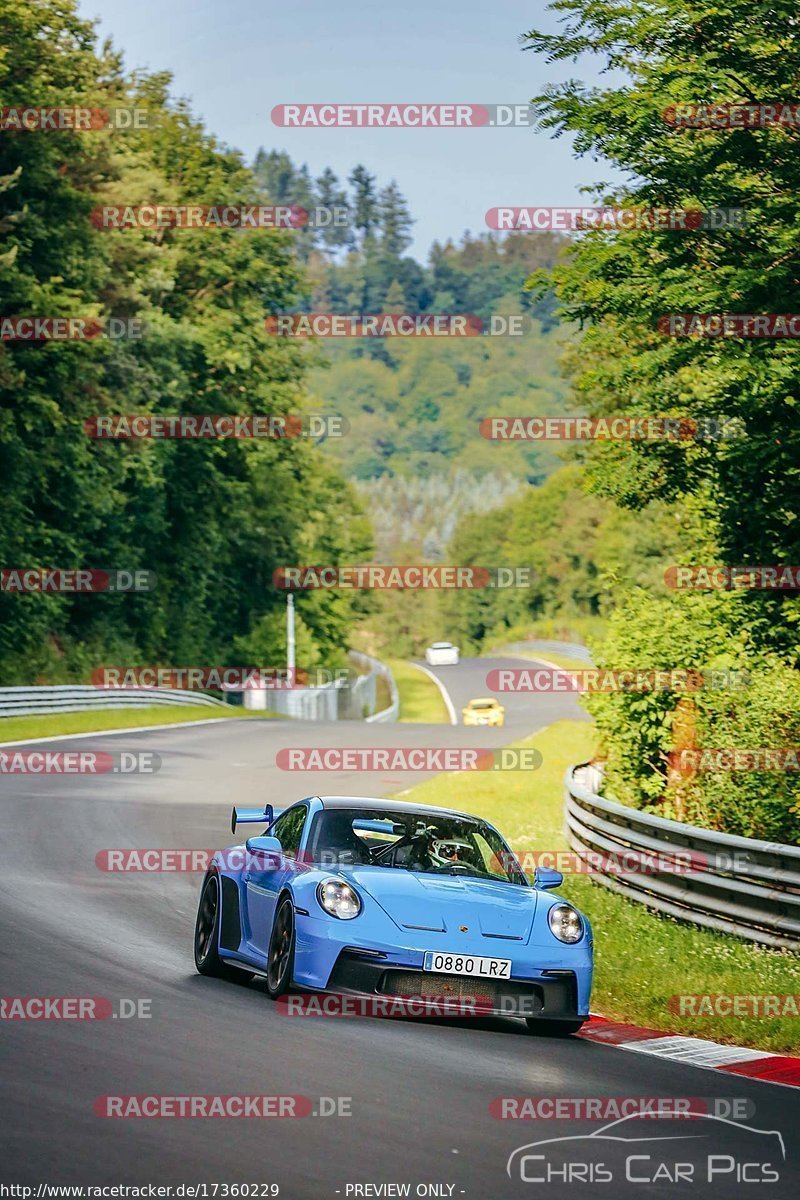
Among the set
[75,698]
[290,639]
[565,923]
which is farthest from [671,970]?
[290,639]

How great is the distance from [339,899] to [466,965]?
85 cm

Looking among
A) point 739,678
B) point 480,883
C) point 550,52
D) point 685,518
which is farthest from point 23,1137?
point 685,518

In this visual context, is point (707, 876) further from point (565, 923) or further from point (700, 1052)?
point (700, 1052)

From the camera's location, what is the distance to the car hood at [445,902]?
10086 mm

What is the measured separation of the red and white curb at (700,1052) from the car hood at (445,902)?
84 centimetres

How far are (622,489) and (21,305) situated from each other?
26.4 metres

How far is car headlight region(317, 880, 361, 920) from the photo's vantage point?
10.0 m

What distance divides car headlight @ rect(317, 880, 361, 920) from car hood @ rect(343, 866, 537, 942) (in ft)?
0.37

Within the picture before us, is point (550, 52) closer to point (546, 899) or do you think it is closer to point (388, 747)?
point (546, 899)

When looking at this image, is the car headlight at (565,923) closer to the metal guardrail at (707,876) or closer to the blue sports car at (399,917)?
the blue sports car at (399,917)

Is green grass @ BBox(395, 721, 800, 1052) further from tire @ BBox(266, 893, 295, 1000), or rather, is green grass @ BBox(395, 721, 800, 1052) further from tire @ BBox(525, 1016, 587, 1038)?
tire @ BBox(266, 893, 295, 1000)

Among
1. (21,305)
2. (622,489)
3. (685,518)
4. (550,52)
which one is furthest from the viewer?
(21,305)

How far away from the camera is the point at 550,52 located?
2234 centimetres

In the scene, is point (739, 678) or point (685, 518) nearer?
point (739, 678)
